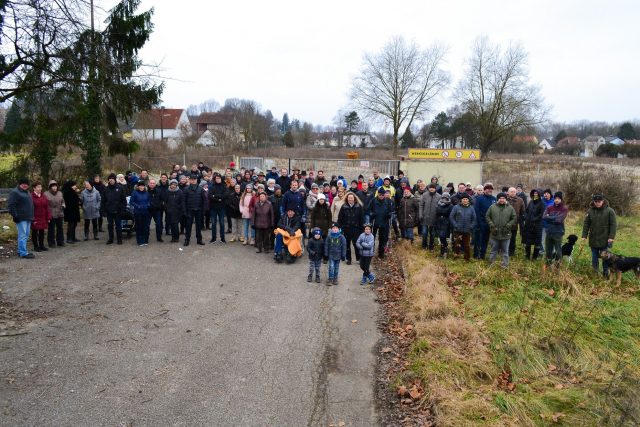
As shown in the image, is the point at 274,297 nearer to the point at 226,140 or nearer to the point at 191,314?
the point at 191,314

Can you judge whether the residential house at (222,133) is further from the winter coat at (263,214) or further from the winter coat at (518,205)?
the winter coat at (518,205)

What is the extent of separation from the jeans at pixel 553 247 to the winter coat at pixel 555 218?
109mm

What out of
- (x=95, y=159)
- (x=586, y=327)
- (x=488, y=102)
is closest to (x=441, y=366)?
(x=586, y=327)

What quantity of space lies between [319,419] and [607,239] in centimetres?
799

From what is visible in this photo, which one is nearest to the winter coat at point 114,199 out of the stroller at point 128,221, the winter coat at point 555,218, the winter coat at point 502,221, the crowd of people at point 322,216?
the crowd of people at point 322,216

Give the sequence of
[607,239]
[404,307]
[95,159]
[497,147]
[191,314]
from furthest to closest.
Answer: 1. [497,147]
2. [95,159]
3. [607,239]
4. [404,307]
5. [191,314]

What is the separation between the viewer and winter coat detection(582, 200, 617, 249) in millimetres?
9750

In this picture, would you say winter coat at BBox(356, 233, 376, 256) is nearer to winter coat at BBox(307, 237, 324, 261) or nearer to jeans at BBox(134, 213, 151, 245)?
winter coat at BBox(307, 237, 324, 261)

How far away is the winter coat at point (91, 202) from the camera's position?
12.4m

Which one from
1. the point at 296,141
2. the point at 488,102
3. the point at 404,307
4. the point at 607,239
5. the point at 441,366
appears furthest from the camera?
the point at 296,141

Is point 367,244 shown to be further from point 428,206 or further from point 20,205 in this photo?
point 20,205

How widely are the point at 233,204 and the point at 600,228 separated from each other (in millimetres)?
9113

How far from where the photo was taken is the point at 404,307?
8398 millimetres

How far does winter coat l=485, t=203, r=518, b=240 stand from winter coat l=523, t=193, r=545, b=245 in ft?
3.05
